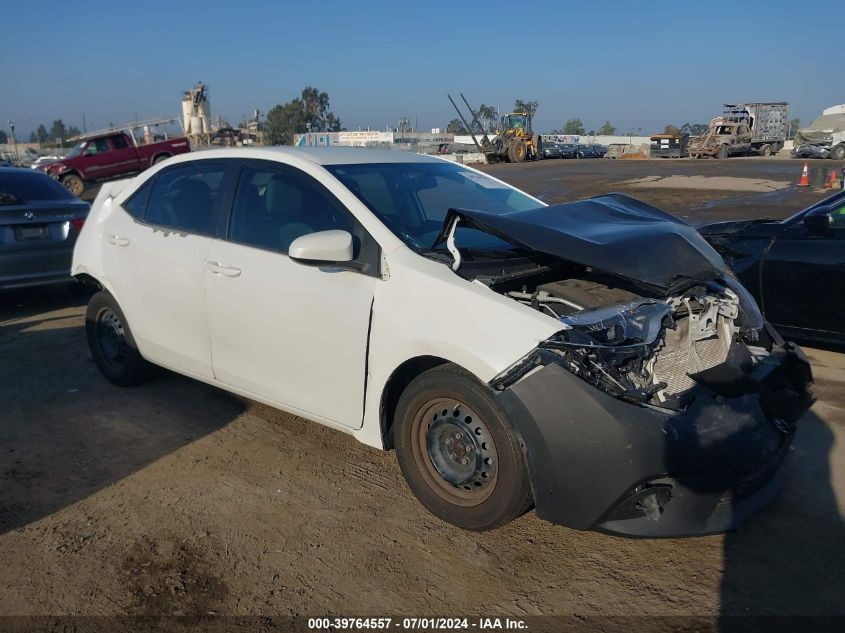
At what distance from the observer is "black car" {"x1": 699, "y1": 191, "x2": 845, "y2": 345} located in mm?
5301

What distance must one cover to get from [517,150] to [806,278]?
37001 mm

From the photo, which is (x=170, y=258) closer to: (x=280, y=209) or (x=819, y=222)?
(x=280, y=209)

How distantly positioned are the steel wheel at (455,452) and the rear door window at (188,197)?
1909 millimetres

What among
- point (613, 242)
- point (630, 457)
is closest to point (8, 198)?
point (613, 242)

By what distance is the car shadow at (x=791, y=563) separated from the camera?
273 cm

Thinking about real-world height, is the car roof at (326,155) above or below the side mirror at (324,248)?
above

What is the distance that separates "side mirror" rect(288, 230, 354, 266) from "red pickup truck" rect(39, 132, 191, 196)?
2405cm

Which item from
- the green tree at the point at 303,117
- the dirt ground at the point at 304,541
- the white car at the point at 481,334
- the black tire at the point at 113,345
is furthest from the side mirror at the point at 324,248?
the green tree at the point at 303,117

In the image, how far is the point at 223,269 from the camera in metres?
4.15

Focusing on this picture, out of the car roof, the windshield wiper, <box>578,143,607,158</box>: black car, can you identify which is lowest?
<box>578,143,607,158</box>: black car

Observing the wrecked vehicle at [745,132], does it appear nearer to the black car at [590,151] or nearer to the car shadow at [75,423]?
the black car at [590,151]

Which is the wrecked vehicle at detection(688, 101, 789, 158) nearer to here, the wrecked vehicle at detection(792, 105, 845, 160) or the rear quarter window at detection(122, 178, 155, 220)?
the wrecked vehicle at detection(792, 105, 845, 160)

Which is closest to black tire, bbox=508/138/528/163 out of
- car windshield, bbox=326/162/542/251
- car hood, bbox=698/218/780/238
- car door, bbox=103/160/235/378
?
car hood, bbox=698/218/780/238

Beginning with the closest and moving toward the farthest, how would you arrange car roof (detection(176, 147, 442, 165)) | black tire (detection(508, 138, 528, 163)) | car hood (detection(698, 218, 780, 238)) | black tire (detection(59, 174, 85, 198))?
car roof (detection(176, 147, 442, 165))
car hood (detection(698, 218, 780, 238))
black tire (detection(59, 174, 85, 198))
black tire (detection(508, 138, 528, 163))
